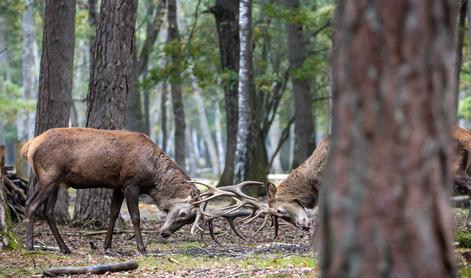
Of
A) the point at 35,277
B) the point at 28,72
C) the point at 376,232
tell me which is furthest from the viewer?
the point at 28,72

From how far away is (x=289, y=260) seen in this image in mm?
8391

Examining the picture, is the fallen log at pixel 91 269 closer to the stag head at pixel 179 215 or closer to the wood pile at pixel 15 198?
the stag head at pixel 179 215

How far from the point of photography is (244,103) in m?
17.6

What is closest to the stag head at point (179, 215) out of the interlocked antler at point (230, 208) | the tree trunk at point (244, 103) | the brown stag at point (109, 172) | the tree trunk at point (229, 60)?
the brown stag at point (109, 172)

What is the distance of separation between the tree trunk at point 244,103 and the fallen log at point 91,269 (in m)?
9.69

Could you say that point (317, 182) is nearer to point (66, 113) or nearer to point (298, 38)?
point (66, 113)

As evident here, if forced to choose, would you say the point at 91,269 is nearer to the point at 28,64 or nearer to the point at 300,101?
the point at 300,101

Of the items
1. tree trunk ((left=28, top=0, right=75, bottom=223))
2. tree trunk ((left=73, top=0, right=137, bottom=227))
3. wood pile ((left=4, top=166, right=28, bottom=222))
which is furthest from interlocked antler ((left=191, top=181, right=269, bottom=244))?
wood pile ((left=4, top=166, right=28, bottom=222))

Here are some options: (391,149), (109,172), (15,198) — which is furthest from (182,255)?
(15,198)

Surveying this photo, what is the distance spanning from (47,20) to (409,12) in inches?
472

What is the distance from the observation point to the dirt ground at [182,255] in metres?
7.66

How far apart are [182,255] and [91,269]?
234 cm

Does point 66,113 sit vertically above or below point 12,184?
above

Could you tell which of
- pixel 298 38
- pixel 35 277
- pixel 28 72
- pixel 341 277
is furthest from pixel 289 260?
pixel 28 72
